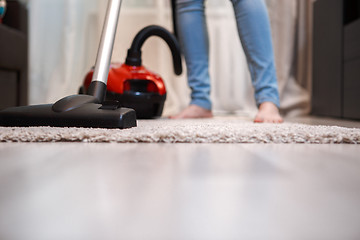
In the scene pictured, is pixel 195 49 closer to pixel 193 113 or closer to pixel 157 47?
pixel 193 113

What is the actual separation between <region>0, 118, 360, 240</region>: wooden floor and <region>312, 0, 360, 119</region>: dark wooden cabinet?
151 centimetres

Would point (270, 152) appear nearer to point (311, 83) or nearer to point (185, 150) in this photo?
point (185, 150)

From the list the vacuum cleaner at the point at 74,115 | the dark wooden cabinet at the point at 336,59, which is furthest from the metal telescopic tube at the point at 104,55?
the dark wooden cabinet at the point at 336,59

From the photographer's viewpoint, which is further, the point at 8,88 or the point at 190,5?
the point at 8,88

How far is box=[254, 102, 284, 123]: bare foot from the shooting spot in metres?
1.04

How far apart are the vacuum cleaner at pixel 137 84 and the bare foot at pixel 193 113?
0.08m

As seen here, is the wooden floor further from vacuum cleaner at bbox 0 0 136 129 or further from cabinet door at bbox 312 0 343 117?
cabinet door at bbox 312 0 343 117

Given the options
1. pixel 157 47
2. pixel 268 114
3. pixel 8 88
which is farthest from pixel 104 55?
pixel 157 47

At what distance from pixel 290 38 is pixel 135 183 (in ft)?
7.30

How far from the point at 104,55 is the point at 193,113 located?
0.59 meters

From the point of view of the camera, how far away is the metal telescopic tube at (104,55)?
0.78 meters

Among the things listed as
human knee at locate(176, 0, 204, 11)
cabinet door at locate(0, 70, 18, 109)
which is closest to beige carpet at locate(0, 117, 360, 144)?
human knee at locate(176, 0, 204, 11)

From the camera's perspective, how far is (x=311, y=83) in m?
2.31

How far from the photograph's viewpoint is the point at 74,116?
25.1 inches
